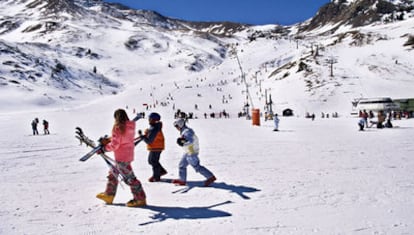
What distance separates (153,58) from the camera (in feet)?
531

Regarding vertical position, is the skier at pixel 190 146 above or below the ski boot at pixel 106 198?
above

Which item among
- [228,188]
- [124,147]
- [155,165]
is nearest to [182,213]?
[124,147]

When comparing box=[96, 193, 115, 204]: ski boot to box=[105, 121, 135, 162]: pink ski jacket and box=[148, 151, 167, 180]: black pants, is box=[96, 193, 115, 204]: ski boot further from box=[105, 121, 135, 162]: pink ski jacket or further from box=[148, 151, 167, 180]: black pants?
box=[148, 151, 167, 180]: black pants

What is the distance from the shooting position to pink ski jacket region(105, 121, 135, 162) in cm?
670

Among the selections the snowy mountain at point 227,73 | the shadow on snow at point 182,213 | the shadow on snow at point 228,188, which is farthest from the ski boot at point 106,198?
the snowy mountain at point 227,73

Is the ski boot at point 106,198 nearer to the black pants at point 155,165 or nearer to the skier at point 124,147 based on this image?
the skier at point 124,147

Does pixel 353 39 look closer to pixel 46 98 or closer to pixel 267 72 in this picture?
pixel 267 72

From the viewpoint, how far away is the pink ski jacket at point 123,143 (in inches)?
264

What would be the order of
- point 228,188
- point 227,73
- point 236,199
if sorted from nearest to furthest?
1. point 236,199
2. point 228,188
3. point 227,73

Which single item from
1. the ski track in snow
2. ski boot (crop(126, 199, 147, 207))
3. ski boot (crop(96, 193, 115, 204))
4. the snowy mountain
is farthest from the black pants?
the snowy mountain

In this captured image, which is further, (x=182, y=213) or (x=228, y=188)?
(x=228, y=188)

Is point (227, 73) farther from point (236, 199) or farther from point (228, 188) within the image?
point (236, 199)

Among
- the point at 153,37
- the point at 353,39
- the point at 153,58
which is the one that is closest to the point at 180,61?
the point at 153,58

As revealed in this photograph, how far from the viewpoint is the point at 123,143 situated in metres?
6.72
